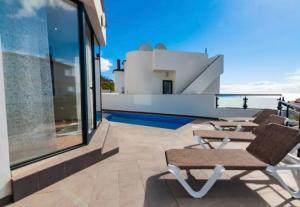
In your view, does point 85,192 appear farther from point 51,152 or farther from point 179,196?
point 179,196

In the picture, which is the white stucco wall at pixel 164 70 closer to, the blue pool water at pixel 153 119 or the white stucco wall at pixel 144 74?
the white stucco wall at pixel 144 74

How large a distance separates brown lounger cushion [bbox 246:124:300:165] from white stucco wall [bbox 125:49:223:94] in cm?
1151

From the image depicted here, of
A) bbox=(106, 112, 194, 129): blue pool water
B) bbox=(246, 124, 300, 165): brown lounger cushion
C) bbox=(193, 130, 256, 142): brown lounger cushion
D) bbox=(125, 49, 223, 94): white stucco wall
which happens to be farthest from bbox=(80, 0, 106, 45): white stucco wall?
bbox=(125, 49, 223, 94): white stucco wall

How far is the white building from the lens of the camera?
13.7 metres

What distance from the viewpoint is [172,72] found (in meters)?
14.5

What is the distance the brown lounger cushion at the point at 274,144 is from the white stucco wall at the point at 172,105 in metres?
5.86

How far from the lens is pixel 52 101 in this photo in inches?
112

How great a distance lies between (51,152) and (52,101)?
0.80m

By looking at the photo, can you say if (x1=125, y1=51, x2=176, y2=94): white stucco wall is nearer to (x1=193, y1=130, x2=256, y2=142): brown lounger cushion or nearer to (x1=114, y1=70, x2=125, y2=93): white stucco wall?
(x1=114, y1=70, x2=125, y2=93): white stucco wall

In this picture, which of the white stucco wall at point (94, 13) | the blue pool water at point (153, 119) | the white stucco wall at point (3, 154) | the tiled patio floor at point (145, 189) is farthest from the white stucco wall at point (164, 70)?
the white stucco wall at point (3, 154)

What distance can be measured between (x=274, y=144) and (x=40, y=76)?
338cm

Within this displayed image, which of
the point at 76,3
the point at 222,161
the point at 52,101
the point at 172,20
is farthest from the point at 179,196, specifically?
the point at 172,20

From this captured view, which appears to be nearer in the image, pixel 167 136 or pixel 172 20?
pixel 167 136

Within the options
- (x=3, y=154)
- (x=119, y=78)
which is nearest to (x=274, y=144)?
(x=3, y=154)
